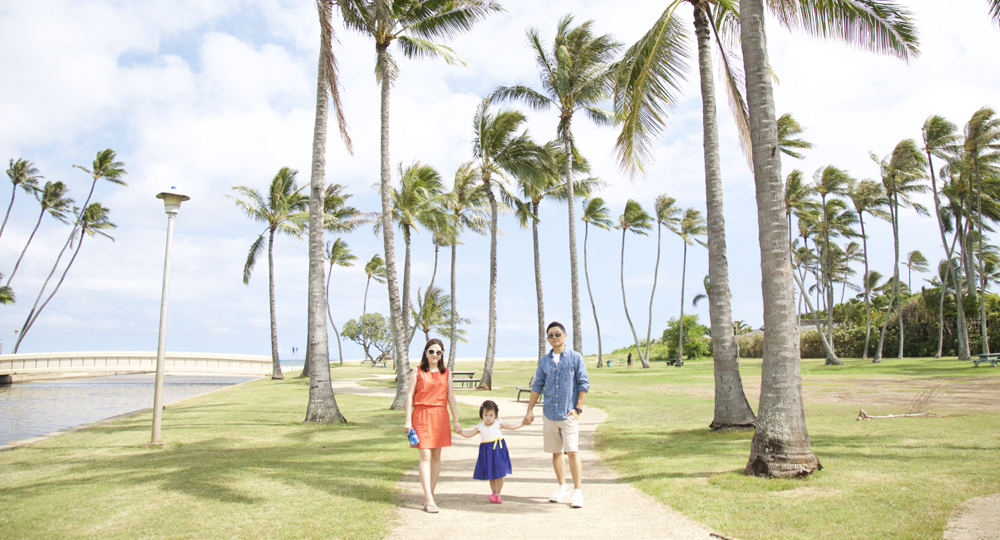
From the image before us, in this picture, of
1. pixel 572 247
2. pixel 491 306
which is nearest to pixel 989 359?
pixel 572 247

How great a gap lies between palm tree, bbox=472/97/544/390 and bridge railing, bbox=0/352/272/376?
20.9 meters

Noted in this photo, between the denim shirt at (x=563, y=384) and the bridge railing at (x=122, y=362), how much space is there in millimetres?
32691

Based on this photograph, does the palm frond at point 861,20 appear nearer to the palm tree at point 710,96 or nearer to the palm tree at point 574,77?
the palm tree at point 710,96

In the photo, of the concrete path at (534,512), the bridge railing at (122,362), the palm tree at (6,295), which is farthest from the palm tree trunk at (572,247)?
the palm tree at (6,295)

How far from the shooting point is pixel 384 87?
14.8 metres

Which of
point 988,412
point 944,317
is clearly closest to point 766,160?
point 988,412

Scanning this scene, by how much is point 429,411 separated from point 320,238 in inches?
307

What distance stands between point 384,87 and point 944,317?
4139cm

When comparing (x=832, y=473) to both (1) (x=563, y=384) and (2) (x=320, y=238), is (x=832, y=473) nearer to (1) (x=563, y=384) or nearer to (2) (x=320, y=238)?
(1) (x=563, y=384)

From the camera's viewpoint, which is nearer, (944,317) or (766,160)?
(766,160)

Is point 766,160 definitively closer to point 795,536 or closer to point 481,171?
point 795,536

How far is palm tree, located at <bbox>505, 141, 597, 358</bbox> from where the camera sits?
21.8 metres

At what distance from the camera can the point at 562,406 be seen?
518cm

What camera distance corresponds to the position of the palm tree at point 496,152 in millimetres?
20859
